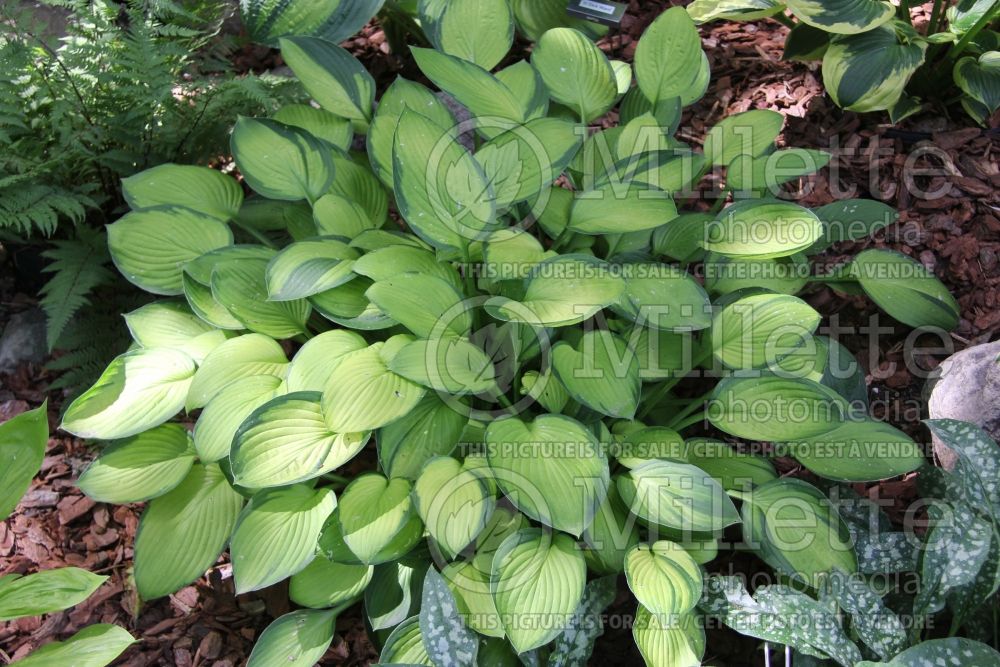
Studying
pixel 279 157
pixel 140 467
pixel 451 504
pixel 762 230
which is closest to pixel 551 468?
pixel 451 504

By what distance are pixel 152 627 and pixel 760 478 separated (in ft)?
4.31

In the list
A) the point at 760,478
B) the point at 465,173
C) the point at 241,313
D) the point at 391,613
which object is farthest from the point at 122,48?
the point at 760,478

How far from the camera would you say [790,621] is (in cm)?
147

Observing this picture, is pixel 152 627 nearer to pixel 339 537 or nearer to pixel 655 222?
pixel 339 537

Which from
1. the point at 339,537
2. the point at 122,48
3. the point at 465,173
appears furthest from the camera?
the point at 122,48

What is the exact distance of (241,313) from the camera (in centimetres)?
177

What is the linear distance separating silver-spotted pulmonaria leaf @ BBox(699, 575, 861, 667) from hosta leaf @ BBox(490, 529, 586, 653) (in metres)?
0.28

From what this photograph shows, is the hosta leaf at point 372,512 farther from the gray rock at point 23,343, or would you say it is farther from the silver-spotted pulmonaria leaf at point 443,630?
the gray rock at point 23,343

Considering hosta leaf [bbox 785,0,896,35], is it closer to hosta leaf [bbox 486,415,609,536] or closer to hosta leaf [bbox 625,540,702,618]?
hosta leaf [bbox 486,415,609,536]

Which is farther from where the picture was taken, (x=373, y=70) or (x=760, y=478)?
(x=373, y=70)

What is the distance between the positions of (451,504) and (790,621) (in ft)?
2.07

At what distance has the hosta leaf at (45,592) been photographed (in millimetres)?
1408

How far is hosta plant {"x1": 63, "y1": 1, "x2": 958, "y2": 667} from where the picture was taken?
155cm

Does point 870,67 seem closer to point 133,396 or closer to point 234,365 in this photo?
point 234,365
